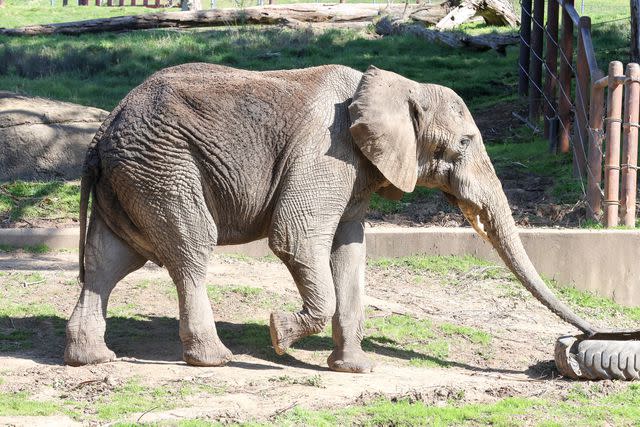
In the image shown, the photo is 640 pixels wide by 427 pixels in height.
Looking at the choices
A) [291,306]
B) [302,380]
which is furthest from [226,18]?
[302,380]

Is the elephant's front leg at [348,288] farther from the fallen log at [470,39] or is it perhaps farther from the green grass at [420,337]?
the fallen log at [470,39]

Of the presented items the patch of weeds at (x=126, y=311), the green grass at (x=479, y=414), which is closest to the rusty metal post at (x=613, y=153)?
the green grass at (x=479, y=414)

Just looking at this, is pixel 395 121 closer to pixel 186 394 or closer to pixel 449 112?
pixel 449 112

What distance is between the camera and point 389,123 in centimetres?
732

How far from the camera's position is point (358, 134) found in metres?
7.21

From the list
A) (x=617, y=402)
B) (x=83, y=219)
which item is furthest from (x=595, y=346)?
(x=83, y=219)

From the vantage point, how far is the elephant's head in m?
7.44

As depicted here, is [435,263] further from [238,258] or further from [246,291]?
[246,291]

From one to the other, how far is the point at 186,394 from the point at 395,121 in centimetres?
226

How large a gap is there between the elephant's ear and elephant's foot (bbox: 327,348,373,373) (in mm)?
1178

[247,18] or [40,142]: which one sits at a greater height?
[247,18]

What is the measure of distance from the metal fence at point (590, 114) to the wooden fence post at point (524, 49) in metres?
0.88

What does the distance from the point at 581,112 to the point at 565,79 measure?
5.21 ft

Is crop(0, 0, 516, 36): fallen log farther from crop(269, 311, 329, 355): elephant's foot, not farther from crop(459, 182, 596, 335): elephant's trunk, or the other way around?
crop(269, 311, 329, 355): elephant's foot
